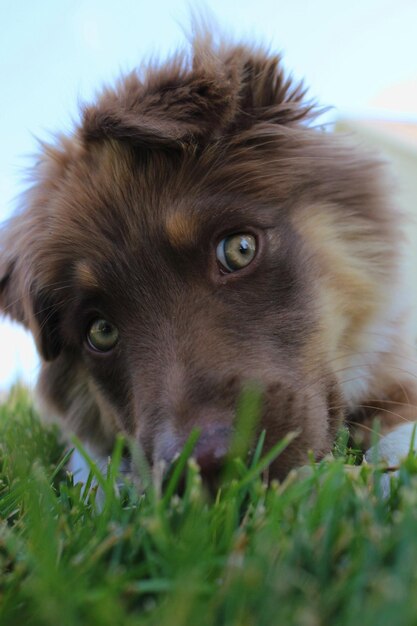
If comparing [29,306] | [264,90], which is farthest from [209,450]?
[264,90]

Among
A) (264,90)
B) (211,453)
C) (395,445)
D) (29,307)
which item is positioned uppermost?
(264,90)

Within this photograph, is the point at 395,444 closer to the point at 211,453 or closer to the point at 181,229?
the point at 211,453

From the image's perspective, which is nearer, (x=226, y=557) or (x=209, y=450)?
(x=226, y=557)

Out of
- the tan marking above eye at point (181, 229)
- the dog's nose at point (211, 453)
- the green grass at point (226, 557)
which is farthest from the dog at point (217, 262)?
the green grass at point (226, 557)

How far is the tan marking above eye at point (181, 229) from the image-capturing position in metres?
2.54

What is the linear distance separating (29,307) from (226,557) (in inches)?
85.5

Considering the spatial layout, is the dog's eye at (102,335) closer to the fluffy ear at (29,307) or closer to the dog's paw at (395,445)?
the fluffy ear at (29,307)

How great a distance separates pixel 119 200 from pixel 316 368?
1091mm

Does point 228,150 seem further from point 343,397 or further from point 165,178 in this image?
point 343,397

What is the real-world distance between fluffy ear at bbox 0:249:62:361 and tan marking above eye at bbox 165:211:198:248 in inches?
32.2

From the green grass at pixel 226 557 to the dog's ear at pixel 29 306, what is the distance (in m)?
1.55

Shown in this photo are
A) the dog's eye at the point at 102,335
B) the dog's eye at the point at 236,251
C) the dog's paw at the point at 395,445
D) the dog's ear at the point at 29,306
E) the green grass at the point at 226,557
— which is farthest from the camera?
the dog's ear at the point at 29,306

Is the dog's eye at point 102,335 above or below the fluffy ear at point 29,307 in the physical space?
below

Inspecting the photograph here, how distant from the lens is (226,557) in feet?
3.81
